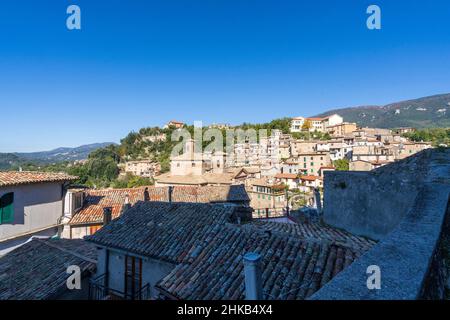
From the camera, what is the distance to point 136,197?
70.0ft

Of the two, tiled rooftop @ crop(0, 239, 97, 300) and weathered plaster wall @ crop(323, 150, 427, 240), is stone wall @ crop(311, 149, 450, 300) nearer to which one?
weathered plaster wall @ crop(323, 150, 427, 240)

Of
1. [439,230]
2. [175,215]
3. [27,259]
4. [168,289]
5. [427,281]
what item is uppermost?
[439,230]

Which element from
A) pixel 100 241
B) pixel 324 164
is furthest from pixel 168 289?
pixel 324 164

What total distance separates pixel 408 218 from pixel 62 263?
1104cm

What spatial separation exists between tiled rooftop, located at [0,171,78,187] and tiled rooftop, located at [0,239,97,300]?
3.76 metres

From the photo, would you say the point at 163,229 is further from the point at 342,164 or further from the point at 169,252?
the point at 342,164

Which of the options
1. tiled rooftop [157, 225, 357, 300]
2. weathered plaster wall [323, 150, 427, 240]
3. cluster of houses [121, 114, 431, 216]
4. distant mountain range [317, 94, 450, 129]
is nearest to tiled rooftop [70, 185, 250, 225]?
cluster of houses [121, 114, 431, 216]

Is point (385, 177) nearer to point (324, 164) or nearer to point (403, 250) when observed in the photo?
point (403, 250)

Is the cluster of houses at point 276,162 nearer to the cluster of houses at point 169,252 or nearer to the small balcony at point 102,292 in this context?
the cluster of houses at point 169,252

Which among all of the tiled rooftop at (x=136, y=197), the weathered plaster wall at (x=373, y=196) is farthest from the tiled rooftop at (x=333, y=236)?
the tiled rooftop at (x=136, y=197)

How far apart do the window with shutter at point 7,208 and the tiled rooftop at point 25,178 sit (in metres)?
0.69

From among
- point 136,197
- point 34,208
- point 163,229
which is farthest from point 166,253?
point 136,197

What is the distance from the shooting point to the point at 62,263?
980 cm

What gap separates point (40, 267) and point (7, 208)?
6203 millimetres
